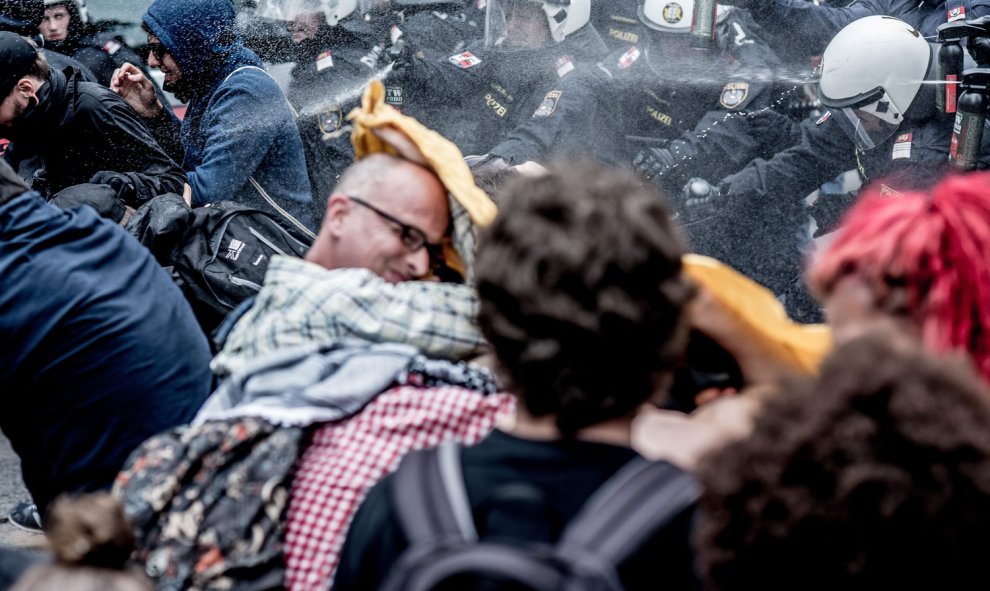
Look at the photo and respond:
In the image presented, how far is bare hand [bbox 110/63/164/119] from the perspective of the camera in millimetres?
4418

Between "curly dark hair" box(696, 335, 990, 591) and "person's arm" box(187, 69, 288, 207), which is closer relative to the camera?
"curly dark hair" box(696, 335, 990, 591)

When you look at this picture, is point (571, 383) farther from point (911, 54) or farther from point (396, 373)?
point (911, 54)

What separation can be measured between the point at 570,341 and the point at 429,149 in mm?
917

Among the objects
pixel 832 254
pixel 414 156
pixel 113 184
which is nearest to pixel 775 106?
pixel 113 184

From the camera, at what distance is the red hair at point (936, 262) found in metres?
1.37

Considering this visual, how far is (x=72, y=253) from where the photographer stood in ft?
6.84

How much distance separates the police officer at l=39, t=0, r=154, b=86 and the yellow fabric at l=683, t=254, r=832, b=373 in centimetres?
431

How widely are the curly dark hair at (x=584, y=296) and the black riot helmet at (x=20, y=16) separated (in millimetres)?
4644

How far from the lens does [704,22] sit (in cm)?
587

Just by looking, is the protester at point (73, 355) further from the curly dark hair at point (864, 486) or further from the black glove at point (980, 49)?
the black glove at point (980, 49)

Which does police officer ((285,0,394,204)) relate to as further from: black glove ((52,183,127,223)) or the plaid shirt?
the plaid shirt

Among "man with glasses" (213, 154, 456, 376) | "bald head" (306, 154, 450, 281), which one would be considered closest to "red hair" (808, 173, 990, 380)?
"man with glasses" (213, 154, 456, 376)

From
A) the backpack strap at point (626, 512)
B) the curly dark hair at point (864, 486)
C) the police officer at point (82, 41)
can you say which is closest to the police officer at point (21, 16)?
the police officer at point (82, 41)

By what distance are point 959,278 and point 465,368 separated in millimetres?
Result: 775
